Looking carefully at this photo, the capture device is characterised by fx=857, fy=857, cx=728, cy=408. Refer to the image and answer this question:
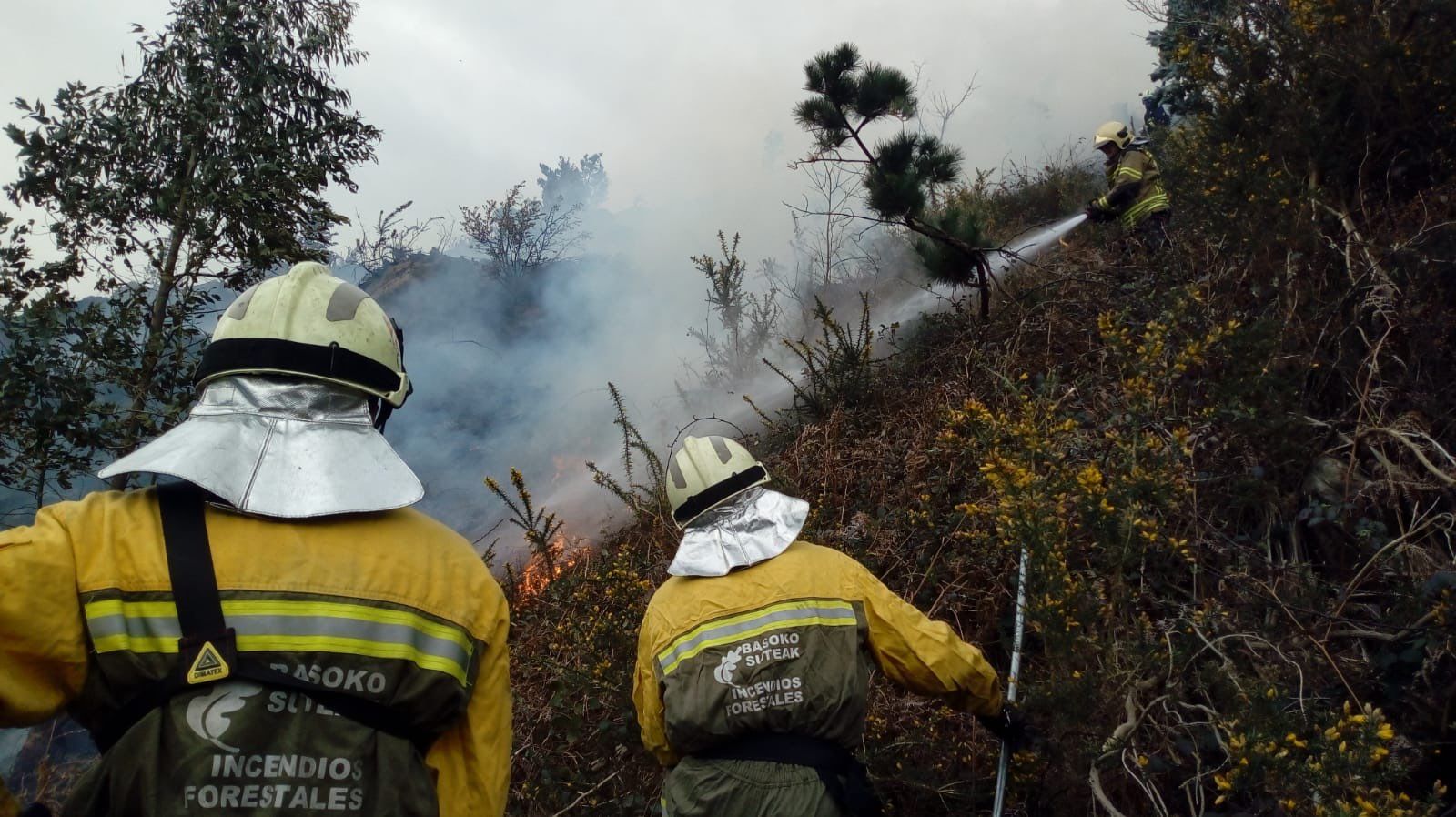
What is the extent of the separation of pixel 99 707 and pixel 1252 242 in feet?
16.6

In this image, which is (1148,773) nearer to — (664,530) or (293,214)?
(664,530)

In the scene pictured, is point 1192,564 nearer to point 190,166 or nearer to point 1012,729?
point 1012,729

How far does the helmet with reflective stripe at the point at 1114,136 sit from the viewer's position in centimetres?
731

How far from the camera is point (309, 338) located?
1.82 metres

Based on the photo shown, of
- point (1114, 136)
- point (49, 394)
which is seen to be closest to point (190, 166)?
point (49, 394)

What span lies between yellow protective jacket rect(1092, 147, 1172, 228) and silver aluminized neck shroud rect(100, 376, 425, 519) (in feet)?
21.6

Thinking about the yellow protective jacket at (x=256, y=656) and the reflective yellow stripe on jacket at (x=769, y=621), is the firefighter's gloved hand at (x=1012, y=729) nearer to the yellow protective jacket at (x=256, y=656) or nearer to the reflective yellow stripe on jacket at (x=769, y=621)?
the reflective yellow stripe on jacket at (x=769, y=621)

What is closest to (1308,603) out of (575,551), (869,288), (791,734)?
(791,734)

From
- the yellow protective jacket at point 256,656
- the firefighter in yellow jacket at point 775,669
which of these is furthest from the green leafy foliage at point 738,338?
the yellow protective jacket at point 256,656

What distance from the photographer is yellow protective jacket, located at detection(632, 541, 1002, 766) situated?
249 centimetres

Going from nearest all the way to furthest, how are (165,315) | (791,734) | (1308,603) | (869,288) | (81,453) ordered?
(791,734)
(1308,603)
(81,453)
(165,315)
(869,288)

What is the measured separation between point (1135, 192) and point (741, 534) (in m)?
5.66

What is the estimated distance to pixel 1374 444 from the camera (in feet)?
11.7

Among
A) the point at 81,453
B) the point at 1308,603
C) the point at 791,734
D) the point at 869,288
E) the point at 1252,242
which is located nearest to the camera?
the point at 791,734
